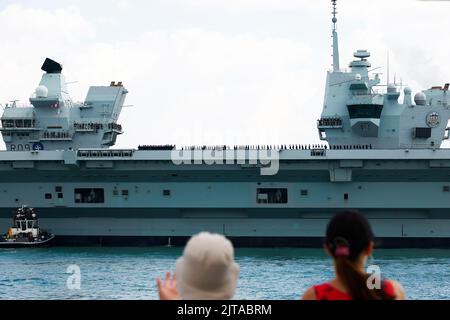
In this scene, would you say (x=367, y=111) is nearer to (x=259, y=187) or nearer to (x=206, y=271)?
(x=259, y=187)

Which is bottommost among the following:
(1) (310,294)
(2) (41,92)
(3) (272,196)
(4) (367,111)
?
(1) (310,294)

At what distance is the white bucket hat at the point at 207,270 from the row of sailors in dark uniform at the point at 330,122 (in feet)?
102

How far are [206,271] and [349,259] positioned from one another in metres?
0.58

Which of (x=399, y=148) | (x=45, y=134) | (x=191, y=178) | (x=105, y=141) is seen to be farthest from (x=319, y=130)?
(x=45, y=134)

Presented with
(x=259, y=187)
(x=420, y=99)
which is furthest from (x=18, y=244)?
(x=420, y=99)

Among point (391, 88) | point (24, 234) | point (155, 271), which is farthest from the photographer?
point (391, 88)

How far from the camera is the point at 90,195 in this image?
106 ft

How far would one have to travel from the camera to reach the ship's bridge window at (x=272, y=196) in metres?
31.7

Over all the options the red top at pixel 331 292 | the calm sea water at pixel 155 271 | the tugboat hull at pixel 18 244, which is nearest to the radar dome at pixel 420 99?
the calm sea water at pixel 155 271

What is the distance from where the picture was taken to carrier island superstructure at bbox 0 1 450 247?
31219 millimetres

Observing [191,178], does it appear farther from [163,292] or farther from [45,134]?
[163,292]

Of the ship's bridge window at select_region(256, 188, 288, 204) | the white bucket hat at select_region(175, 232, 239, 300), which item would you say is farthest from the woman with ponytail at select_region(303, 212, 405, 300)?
the ship's bridge window at select_region(256, 188, 288, 204)

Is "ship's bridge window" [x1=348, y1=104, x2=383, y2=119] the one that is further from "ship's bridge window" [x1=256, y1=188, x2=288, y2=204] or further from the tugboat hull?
the tugboat hull

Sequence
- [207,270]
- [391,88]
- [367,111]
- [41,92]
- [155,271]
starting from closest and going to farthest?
1. [207,270]
2. [155,271]
3. [367,111]
4. [391,88]
5. [41,92]
